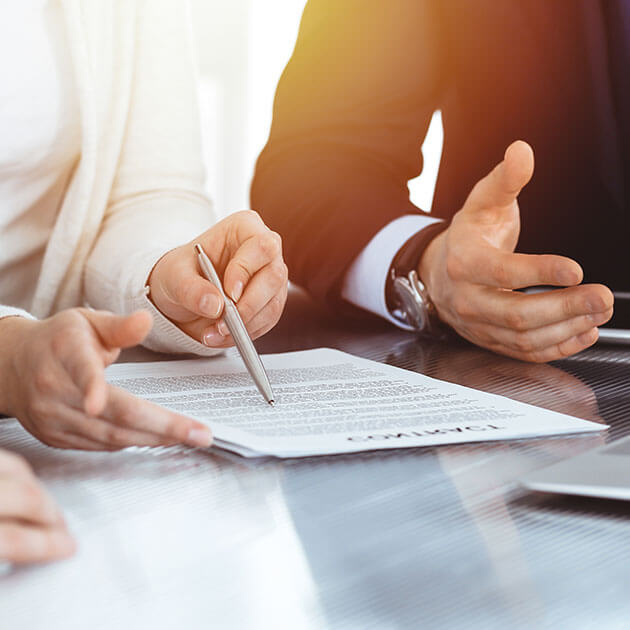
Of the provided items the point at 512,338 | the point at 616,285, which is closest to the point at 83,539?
the point at 512,338

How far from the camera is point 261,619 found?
0.25 metres

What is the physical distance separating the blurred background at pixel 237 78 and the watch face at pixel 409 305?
Result: 8.43 ft

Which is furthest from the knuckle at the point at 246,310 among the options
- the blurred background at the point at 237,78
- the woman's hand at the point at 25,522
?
the blurred background at the point at 237,78

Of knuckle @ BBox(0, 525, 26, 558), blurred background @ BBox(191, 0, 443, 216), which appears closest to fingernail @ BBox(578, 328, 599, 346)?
knuckle @ BBox(0, 525, 26, 558)

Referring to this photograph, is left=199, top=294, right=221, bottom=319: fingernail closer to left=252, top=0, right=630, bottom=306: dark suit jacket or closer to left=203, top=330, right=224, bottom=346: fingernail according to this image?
left=203, top=330, right=224, bottom=346: fingernail

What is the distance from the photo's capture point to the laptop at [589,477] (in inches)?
13.0

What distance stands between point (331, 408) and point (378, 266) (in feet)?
1.25

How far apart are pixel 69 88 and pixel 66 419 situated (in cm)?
55

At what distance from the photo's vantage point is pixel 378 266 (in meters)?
0.82

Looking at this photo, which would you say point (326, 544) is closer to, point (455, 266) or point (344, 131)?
point (455, 266)

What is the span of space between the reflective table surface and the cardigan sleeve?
0.43 metres

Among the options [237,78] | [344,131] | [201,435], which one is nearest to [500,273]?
[201,435]

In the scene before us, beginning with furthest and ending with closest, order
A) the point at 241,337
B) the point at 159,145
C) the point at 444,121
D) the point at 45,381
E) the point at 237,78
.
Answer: the point at 237,78, the point at 444,121, the point at 159,145, the point at 241,337, the point at 45,381

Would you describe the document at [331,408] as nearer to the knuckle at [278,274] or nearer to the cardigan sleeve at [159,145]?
the knuckle at [278,274]
